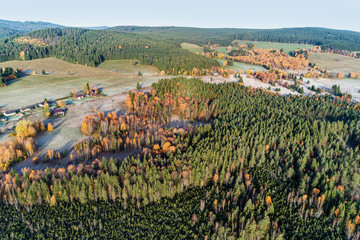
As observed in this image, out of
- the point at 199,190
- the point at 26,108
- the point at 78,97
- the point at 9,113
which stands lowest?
the point at 199,190

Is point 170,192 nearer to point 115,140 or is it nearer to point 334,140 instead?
point 115,140

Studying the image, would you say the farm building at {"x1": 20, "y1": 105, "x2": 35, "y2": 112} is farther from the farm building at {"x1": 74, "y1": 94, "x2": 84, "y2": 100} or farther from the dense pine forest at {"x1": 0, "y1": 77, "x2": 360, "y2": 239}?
the dense pine forest at {"x1": 0, "y1": 77, "x2": 360, "y2": 239}

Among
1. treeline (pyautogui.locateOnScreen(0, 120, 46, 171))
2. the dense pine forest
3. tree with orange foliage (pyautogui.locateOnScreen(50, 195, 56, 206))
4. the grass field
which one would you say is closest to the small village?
the grass field

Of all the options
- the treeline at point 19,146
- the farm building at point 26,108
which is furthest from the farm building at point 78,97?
the treeline at point 19,146

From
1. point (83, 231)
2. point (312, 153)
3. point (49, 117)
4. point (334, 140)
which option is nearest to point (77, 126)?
point (49, 117)

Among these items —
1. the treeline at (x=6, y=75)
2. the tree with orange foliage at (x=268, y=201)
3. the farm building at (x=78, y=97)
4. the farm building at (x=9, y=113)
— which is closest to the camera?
the tree with orange foliage at (x=268, y=201)

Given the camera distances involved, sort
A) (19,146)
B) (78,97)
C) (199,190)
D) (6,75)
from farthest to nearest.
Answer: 1. (6,75)
2. (78,97)
3. (19,146)
4. (199,190)

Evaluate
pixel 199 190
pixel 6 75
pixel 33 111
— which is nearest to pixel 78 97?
pixel 33 111

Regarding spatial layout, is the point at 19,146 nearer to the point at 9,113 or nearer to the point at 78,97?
the point at 9,113

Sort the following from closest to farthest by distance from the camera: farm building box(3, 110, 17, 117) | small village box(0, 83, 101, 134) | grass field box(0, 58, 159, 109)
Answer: small village box(0, 83, 101, 134)
farm building box(3, 110, 17, 117)
grass field box(0, 58, 159, 109)

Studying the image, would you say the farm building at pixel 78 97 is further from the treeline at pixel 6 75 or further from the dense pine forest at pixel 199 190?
the treeline at pixel 6 75
